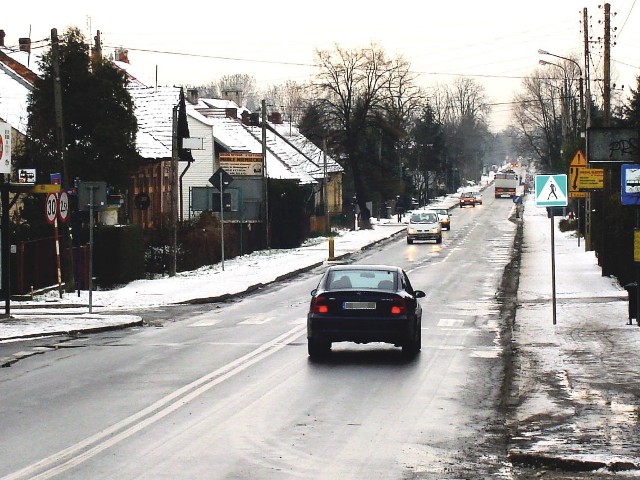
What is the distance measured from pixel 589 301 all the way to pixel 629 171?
28.4 ft

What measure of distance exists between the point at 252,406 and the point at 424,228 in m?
53.3

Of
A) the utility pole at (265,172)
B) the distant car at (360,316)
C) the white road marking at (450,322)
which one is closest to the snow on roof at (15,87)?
the utility pole at (265,172)

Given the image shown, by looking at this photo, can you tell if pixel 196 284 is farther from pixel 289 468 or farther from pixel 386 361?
pixel 289 468

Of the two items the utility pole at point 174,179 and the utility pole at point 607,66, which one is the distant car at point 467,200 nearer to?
the utility pole at point 607,66

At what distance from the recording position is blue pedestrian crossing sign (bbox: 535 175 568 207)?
945 inches

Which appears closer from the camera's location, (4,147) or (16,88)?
(4,147)

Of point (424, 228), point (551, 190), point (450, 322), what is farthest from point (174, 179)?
point (424, 228)

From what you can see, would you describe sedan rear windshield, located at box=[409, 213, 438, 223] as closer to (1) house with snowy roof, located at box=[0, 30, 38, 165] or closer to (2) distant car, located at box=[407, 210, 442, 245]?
(2) distant car, located at box=[407, 210, 442, 245]

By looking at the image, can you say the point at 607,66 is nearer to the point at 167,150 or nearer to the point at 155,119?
the point at 167,150

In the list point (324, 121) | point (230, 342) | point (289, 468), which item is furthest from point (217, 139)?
point (289, 468)

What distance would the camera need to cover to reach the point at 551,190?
2414 cm

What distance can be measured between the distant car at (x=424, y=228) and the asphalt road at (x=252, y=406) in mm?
40350

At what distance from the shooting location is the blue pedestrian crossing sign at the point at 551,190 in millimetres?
24016

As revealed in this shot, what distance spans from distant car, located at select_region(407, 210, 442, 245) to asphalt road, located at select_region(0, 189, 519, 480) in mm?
40350
